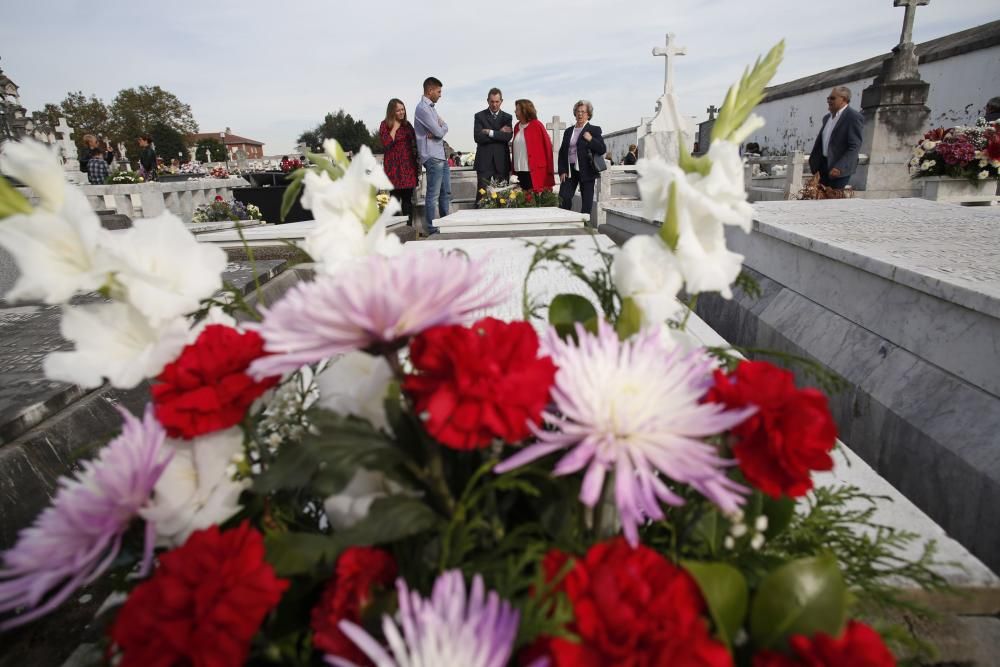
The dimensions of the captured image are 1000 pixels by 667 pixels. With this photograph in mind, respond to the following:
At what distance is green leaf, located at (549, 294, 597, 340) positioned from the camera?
0.74 metres

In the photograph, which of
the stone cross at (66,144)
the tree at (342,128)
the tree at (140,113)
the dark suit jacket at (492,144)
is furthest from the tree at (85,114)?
the dark suit jacket at (492,144)

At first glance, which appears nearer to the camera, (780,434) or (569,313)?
(780,434)

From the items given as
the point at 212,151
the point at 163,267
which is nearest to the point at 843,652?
the point at 163,267

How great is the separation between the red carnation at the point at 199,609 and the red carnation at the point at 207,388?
0.13 m

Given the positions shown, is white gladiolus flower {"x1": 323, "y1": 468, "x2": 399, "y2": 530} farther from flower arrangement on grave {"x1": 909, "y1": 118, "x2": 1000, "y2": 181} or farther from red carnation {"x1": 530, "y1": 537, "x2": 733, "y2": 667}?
flower arrangement on grave {"x1": 909, "y1": 118, "x2": 1000, "y2": 181}

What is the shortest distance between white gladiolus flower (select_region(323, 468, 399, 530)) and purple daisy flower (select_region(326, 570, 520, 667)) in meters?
0.14

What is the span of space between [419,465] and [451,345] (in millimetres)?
145

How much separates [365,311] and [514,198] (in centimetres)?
731

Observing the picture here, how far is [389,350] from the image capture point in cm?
54

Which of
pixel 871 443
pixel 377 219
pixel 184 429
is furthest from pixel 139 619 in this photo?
pixel 871 443

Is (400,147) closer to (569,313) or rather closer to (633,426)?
(569,313)

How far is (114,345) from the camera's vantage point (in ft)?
2.10

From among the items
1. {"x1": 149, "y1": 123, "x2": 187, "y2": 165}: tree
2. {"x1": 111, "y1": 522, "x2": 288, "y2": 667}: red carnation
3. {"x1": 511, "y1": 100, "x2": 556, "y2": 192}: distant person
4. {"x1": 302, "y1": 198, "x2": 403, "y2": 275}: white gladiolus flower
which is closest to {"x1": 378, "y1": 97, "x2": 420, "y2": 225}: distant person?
{"x1": 511, "y1": 100, "x2": 556, "y2": 192}: distant person

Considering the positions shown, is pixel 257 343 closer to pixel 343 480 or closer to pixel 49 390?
pixel 343 480
